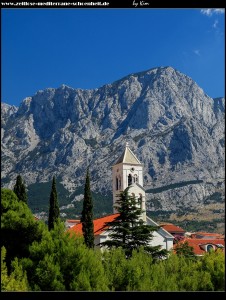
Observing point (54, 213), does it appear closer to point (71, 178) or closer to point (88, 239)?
point (88, 239)

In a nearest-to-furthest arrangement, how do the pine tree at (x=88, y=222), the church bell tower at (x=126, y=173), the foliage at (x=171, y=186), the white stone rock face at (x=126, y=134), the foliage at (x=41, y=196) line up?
the pine tree at (x=88, y=222)
the church bell tower at (x=126, y=173)
the foliage at (x=41, y=196)
the foliage at (x=171, y=186)
the white stone rock face at (x=126, y=134)

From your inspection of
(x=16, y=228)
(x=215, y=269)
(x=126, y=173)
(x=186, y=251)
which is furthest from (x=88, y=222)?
(x=126, y=173)

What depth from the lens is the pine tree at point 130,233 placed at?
19773mm

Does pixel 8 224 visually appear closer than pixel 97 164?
Yes

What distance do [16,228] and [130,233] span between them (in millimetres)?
8922

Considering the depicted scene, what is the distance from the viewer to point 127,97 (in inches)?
6211

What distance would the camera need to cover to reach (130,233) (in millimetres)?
20594

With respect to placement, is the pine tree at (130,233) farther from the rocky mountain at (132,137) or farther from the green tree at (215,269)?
the rocky mountain at (132,137)

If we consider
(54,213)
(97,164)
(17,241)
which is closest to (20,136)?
(97,164)

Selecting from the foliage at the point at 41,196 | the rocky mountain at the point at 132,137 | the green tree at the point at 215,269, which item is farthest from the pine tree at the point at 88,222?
the rocky mountain at the point at 132,137

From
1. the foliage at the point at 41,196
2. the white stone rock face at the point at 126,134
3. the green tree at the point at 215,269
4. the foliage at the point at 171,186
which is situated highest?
the white stone rock face at the point at 126,134

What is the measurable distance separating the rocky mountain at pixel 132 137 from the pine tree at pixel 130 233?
102126 millimetres

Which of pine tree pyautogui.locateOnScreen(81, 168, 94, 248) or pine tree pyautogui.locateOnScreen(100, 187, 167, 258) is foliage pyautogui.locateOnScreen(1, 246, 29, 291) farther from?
pine tree pyautogui.locateOnScreen(81, 168, 94, 248)
